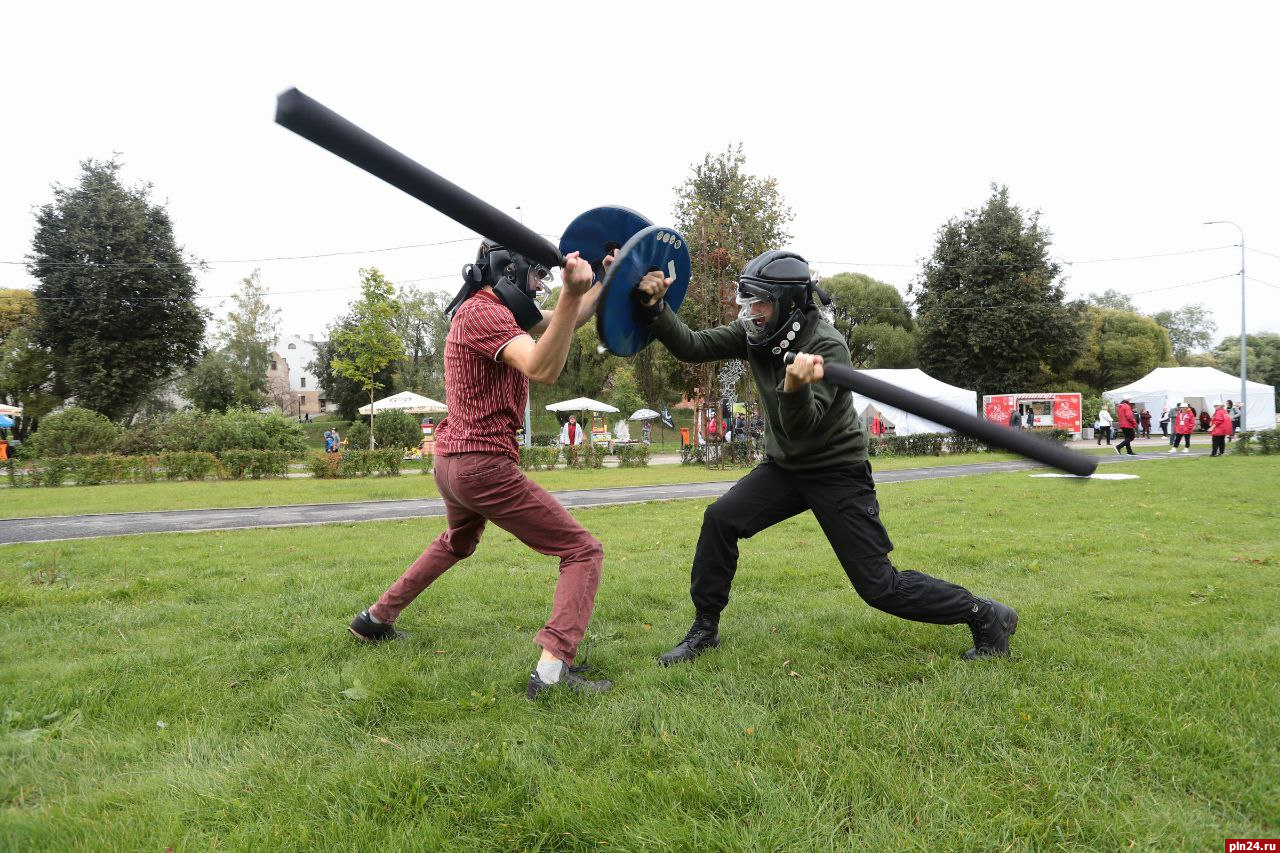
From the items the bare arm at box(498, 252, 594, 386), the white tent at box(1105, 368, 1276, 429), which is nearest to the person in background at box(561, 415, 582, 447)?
the bare arm at box(498, 252, 594, 386)

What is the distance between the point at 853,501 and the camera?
12.2 feet

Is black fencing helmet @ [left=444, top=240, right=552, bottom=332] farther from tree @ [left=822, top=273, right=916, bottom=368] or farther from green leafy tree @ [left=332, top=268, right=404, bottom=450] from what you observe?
tree @ [left=822, top=273, right=916, bottom=368]

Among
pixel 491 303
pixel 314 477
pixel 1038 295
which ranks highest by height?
pixel 1038 295

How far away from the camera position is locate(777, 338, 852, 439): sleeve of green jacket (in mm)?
3363

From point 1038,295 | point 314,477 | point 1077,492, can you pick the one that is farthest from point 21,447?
point 1038,295

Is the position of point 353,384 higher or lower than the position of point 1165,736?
higher

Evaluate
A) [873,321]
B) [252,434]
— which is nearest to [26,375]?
[252,434]

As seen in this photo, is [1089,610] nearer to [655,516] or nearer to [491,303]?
[491,303]

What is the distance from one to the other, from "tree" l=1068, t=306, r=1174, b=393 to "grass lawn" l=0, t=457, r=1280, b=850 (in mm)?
61365

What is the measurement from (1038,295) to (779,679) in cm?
4728

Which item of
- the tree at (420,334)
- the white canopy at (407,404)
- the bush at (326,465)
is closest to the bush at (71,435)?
the bush at (326,465)

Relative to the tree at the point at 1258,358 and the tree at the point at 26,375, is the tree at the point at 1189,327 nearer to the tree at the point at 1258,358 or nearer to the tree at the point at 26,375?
the tree at the point at 1258,358

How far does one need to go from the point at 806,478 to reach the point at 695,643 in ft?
3.64

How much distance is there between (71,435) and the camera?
2400cm
